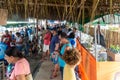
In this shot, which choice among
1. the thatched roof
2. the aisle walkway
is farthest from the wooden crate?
the aisle walkway

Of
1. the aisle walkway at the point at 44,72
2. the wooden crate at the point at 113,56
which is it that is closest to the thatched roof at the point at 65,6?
the wooden crate at the point at 113,56

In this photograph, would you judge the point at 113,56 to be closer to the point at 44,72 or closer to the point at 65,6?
the point at 65,6

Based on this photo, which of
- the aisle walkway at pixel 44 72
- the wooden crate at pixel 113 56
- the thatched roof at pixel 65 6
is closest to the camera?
the thatched roof at pixel 65 6

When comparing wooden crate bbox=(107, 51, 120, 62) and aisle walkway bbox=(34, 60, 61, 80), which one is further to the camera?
aisle walkway bbox=(34, 60, 61, 80)

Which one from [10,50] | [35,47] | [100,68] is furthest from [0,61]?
[35,47]

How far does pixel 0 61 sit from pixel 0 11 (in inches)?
68.5

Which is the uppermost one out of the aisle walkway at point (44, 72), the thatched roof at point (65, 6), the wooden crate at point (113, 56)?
the thatched roof at point (65, 6)

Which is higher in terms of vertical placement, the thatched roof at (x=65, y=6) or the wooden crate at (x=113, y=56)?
the thatched roof at (x=65, y=6)

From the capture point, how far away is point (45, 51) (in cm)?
1216

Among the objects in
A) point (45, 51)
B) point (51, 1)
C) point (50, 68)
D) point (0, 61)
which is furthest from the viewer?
point (45, 51)

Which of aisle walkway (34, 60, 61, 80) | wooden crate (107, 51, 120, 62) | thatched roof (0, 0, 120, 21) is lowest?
aisle walkway (34, 60, 61, 80)

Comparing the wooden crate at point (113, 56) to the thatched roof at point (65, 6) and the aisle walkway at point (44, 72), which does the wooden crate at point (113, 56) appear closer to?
the thatched roof at point (65, 6)

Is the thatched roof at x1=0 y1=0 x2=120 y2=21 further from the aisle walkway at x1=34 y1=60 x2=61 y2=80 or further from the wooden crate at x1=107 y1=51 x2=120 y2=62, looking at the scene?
the aisle walkway at x1=34 y1=60 x2=61 y2=80

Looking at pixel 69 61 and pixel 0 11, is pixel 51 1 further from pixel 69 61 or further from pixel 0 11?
pixel 69 61
